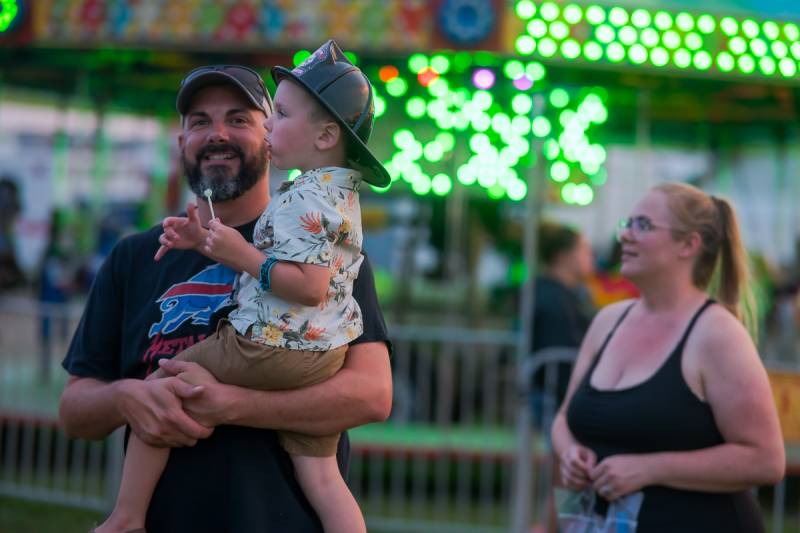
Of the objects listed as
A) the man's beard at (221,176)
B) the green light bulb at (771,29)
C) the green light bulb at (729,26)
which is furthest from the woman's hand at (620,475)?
the green light bulb at (771,29)

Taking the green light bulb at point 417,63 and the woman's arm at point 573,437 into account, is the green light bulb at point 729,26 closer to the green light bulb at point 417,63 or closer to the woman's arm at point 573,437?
the green light bulb at point 417,63

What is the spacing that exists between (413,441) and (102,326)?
532 cm

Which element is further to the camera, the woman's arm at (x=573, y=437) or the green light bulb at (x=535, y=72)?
the green light bulb at (x=535, y=72)

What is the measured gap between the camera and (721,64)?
6883mm

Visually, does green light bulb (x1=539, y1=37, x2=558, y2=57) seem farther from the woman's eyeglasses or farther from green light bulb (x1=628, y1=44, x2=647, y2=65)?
the woman's eyeglasses

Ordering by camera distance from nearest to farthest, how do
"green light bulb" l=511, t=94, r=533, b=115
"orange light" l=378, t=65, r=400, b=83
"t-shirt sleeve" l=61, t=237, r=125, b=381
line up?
"t-shirt sleeve" l=61, t=237, r=125, b=381, "green light bulb" l=511, t=94, r=533, b=115, "orange light" l=378, t=65, r=400, b=83

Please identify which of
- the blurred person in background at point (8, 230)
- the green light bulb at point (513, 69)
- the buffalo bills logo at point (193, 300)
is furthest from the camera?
the blurred person in background at point (8, 230)

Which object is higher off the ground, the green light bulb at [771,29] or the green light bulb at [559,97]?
the green light bulb at [771,29]

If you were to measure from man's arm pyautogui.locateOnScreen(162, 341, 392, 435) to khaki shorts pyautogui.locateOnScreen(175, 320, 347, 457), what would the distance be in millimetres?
21

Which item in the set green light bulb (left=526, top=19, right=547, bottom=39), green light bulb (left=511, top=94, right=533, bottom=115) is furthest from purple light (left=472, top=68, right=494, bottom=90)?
green light bulb (left=526, top=19, right=547, bottom=39)

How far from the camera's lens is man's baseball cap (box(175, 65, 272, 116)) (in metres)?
2.55

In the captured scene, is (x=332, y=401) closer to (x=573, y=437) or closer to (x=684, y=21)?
(x=573, y=437)

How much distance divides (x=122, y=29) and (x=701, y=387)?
515 centimetres

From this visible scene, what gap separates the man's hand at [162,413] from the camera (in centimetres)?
230
